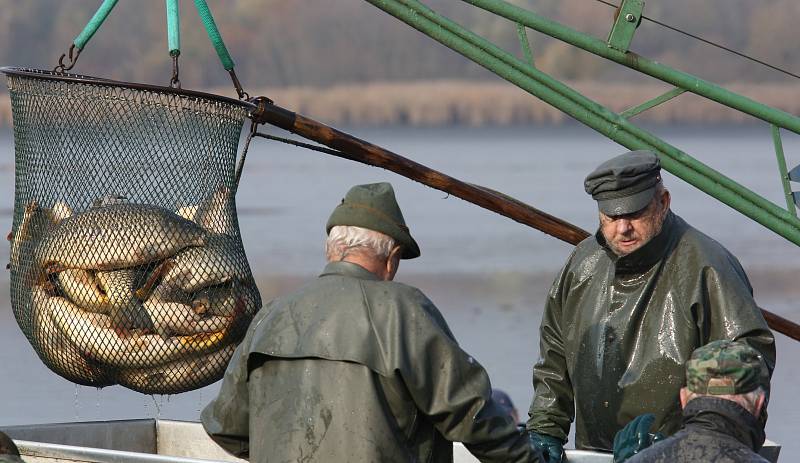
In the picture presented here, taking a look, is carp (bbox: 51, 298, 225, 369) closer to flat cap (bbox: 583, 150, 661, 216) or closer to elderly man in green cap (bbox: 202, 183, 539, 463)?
elderly man in green cap (bbox: 202, 183, 539, 463)

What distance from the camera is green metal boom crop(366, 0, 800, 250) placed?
21.6 ft

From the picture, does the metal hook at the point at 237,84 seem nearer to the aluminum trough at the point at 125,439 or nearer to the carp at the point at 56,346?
the carp at the point at 56,346

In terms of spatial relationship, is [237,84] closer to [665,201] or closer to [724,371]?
[665,201]

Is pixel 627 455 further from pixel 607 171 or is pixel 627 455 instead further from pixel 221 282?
pixel 221 282

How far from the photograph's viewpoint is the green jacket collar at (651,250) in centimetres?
526

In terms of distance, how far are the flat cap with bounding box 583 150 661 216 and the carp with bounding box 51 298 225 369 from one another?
1616 mm

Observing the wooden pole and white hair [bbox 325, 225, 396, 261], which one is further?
the wooden pole

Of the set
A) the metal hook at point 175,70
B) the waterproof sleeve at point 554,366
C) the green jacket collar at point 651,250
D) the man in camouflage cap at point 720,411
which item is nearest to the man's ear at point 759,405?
the man in camouflage cap at point 720,411

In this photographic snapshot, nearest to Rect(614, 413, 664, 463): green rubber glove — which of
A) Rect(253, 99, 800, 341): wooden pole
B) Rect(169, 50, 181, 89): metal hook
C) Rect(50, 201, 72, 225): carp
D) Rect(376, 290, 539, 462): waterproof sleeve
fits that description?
Rect(376, 290, 539, 462): waterproof sleeve

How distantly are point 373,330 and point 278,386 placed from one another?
0.30 meters

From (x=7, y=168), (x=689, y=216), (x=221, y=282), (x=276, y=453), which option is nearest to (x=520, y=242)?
(x=689, y=216)

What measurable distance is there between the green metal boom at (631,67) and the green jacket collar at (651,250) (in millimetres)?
1305

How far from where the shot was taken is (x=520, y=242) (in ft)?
77.7

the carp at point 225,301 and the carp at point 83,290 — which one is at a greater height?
the carp at point 225,301
